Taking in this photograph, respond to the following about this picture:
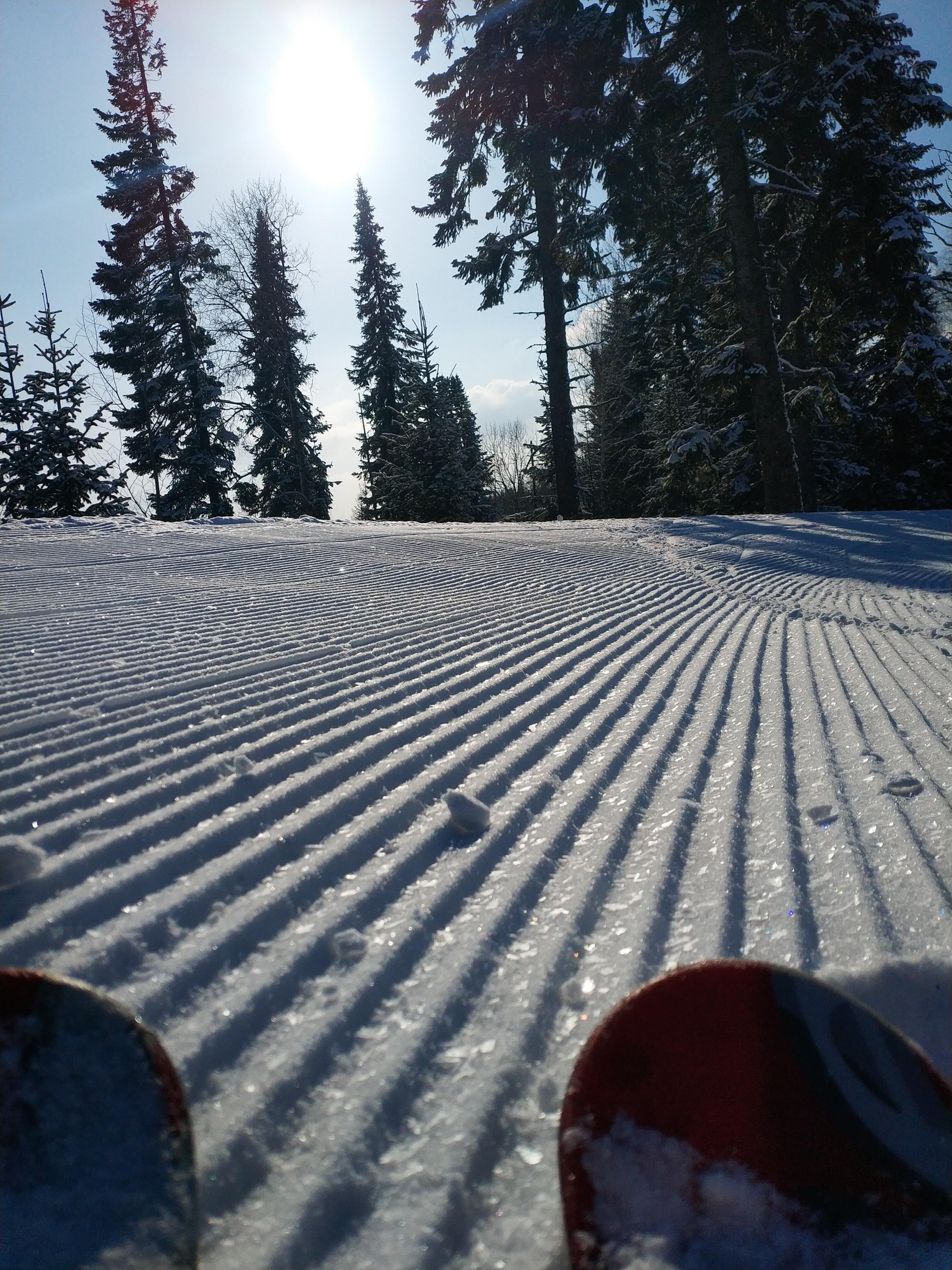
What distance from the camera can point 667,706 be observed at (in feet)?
8.47

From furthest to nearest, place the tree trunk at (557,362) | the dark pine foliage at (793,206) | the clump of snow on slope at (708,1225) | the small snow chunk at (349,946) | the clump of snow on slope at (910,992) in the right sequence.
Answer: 1. the tree trunk at (557,362)
2. the dark pine foliage at (793,206)
3. the small snow chunk at (349,946)
4. the clump of snow on slope at (910,992)
5. the clump of snow on slope at (708,1225)

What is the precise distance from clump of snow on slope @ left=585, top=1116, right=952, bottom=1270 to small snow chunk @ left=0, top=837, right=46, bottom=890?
1.04 m

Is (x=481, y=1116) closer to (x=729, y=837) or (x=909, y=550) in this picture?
(x=729, y=837)

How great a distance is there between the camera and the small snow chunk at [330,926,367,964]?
1.18 meters

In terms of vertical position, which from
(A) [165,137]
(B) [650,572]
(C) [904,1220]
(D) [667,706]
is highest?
(A) [165,137]

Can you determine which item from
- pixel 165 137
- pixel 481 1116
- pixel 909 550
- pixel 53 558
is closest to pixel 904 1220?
pixel 481 1116

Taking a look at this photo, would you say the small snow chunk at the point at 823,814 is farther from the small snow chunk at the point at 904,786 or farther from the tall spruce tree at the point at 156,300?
the tall spruce tree at the point at 156,300

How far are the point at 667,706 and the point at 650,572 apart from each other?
134 inches

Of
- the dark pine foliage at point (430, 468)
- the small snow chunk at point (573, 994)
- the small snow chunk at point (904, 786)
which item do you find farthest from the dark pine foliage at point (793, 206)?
the small snow chunk at point (573, 994)

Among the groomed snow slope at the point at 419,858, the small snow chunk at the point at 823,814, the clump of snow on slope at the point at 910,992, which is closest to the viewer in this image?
the groomed snow slope at the point at 419,858

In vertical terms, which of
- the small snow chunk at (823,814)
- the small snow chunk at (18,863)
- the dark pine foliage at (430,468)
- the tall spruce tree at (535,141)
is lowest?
the small snow chunk at (823,814)

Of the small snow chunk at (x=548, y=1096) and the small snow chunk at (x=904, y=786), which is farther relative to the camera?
the small snow chunk at (x=904, y=786)

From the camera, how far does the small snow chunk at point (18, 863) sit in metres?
1.25

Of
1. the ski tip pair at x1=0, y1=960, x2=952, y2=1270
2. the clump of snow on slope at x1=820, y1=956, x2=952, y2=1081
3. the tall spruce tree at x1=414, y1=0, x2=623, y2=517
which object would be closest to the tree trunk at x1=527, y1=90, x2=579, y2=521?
the tall spruce tree at x1=414, y1=0, x2=623, y2=517
